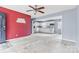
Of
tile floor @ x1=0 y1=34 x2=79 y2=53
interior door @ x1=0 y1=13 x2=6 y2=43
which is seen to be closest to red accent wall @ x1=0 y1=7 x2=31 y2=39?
interior door @ x1=0 y1=13 x2=6 y2=43

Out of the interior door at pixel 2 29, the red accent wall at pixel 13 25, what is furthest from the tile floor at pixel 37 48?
the red accent wall at pixel 13 25

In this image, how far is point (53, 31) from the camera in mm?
12641

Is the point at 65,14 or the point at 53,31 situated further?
the point at 53,31

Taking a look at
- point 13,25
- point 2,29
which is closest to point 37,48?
point 2,29

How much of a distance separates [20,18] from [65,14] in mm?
3698

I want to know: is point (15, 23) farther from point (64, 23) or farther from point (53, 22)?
point (53, 22)

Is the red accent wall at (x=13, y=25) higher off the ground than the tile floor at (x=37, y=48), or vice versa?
the red accent wall at (x=13, y=25)

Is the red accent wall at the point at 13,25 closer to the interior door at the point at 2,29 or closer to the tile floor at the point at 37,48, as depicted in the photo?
the interior door at the point at 2,29

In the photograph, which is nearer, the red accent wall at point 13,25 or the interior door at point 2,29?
the interior door at point 2,29

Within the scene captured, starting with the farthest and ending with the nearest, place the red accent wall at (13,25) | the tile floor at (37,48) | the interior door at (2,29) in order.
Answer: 1. the red accent wall at (13,25)
2. the interior door at (2,29)
3. the tile floor at (37,48)

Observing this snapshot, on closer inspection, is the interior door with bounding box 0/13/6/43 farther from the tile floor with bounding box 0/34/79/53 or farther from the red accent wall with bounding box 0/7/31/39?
the tile floor with bounding box 0/34/79/53

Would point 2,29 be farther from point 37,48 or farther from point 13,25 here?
point 37,48

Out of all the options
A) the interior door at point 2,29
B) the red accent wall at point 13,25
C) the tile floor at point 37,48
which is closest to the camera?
the tile floor at point 37,48
